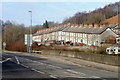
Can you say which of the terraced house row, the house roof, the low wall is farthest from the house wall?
the low wall

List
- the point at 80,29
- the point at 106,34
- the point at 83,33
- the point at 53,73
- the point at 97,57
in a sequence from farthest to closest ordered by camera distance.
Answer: the point at 80,29 < the point at 83,33 < the point at 106,34 < the point at 97,57 < the point at 53,73

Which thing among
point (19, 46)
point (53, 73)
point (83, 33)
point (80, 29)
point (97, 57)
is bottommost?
point (53, 73)

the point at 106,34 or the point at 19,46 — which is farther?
the point at 106,34

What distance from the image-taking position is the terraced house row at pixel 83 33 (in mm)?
101238

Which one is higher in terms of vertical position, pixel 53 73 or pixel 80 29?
pixel 80 29

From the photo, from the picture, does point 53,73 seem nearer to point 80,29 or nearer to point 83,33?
point 83,33

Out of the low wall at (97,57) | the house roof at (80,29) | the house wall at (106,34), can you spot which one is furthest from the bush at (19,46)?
the low wall at (97,57)

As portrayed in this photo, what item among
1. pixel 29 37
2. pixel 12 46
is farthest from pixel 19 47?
pixel 29 37

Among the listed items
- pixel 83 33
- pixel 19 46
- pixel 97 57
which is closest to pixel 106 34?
pixel 83 33

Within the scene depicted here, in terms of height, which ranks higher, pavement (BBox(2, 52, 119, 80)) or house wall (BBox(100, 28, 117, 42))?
house wall (BBox(100, 28, 117, 42))

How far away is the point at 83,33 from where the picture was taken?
364 ft

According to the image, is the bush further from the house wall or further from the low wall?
the low wall

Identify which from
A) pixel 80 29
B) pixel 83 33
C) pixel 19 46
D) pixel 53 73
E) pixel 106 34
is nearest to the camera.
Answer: pixel 53 73

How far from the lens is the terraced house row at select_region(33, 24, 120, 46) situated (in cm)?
10124
